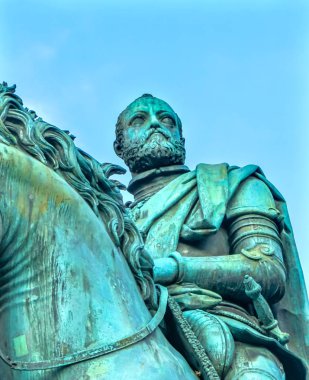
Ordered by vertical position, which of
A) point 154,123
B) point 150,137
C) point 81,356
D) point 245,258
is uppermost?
point 154,123

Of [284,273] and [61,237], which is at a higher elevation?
[284,273]

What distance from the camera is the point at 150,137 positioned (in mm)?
8219

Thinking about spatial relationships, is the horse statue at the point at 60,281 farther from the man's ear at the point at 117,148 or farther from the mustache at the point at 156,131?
the man's ear at the point at 117,148

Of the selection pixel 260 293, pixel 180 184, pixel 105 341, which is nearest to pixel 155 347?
pixel 105 341

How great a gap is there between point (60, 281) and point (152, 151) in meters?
3.54

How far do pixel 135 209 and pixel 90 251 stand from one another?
2.95m

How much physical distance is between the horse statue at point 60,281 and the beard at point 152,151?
296 cm

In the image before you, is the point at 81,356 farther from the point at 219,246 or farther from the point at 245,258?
the point at 219,246

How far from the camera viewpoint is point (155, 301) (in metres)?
5.35

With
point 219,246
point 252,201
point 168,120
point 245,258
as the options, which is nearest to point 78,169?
point 245,258

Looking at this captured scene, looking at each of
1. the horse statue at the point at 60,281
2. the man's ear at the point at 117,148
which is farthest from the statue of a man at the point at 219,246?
the horse statue at the point at 60,281

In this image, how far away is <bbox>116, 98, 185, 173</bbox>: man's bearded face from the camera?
26.9 ft

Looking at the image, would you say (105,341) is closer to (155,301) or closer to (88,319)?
(88,319)

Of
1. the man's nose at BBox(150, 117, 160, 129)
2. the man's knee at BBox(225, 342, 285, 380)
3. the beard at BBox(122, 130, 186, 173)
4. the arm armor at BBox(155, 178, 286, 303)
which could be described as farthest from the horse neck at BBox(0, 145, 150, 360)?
the man's nose at BBox(150, 117, 160, 129)
